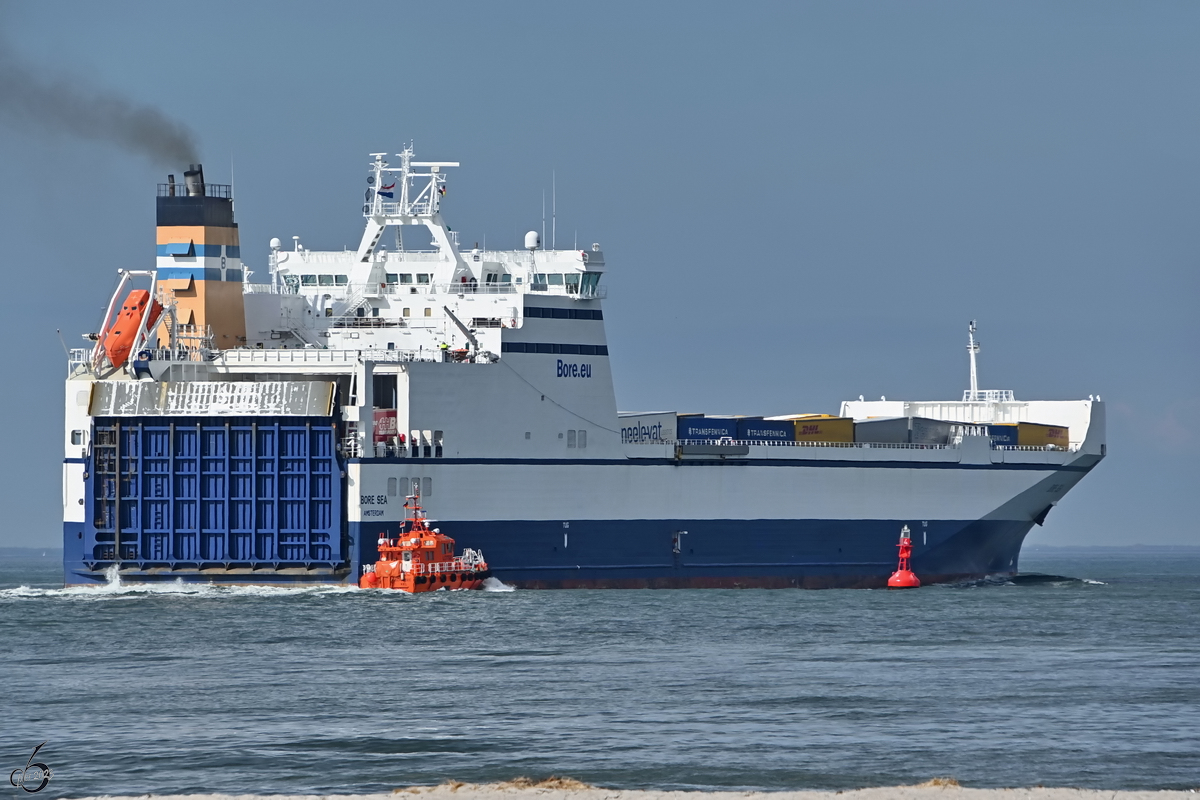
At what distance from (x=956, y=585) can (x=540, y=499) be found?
14.4 meters

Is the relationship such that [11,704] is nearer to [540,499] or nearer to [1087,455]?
[540,499]

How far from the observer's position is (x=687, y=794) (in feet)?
67.7

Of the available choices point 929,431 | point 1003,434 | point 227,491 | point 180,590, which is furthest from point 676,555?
point 180,590

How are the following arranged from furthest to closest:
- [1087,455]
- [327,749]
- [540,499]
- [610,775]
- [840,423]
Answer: [1087,455], [840,423], [540,499], [327,749], [610,775]

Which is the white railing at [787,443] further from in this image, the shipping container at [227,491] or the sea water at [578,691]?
the shipping container at [227,491]

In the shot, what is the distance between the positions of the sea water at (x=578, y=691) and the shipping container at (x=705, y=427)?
6541mm

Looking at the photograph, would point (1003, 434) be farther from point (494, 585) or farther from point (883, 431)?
point (494, 585)

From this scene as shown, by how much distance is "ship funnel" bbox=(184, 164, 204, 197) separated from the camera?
49250 millimetres

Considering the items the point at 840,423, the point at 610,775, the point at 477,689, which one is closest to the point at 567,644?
the point at 477,689

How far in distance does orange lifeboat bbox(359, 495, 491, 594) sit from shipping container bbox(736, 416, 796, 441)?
962cm

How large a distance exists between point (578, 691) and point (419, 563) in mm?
16182

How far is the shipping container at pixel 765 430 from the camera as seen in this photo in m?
53.3

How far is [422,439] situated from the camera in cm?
4684

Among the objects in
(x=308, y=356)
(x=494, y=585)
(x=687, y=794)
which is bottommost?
(x=687, y=794)
